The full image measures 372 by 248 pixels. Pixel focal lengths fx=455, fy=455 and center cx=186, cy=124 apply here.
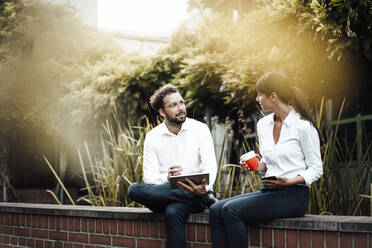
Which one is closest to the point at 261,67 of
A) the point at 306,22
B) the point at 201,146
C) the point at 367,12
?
the point at 306,22

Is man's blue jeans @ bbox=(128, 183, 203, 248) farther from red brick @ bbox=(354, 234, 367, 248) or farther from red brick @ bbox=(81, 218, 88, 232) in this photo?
red brick @ bbox=(354, 234, 367, 248)

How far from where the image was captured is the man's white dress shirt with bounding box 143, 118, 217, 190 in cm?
379

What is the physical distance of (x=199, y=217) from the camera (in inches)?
140

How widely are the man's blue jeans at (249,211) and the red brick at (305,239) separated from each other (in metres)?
0.17

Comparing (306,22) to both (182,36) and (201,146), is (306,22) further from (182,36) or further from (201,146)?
(182,36)

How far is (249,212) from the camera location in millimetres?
3055

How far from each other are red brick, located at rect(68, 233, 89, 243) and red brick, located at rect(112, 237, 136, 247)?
0.39 m

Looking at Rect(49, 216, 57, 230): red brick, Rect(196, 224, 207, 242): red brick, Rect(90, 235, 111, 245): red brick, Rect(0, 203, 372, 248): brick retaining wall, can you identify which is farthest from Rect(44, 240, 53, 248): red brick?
→ Rect(196, 224, 207, 242): red brick

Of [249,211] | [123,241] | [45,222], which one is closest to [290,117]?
[249,211]

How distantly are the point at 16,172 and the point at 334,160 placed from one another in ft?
55.4

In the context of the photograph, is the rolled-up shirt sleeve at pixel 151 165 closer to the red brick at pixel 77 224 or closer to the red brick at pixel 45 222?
the red brick at pixel 77 224

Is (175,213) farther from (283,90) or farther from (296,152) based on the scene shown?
(283,90)

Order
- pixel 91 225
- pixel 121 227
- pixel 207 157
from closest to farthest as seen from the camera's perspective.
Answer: pixel 207 157 → pixel 121 227 → pixel 91 225

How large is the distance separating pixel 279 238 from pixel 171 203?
93cm
